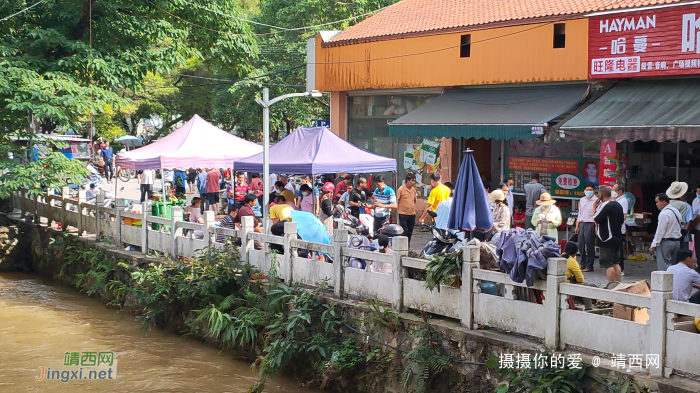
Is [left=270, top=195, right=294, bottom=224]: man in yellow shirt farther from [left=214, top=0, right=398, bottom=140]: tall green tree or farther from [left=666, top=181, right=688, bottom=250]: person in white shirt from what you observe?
[left=214, top=0, right=398, bottom=140]: tall green tree

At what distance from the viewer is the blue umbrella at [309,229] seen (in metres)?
11.7

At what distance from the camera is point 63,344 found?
12852 millimetres

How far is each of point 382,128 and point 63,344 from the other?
10700 mm

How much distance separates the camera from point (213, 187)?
2050 cm

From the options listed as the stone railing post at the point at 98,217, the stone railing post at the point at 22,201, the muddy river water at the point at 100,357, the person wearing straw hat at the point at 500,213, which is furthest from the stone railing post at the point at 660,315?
the stone railing post at the point at 22,201

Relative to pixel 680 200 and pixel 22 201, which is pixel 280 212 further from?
pixel 22 201

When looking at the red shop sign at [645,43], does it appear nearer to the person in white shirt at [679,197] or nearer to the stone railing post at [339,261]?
the person in white shirt at [679,197]

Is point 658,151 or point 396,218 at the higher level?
point 658,151

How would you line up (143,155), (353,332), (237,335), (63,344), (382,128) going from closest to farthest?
(353,332) < (237,335) < (63,344) < (143,155) < (382,128)

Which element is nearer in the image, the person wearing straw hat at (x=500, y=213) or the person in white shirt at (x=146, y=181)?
the person wearing straw hat at (x=500, y=213)

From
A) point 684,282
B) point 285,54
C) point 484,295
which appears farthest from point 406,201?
point 285,54

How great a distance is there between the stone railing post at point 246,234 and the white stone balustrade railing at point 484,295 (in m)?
0.02

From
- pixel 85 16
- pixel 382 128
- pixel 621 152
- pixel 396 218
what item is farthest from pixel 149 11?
pixel 621 152

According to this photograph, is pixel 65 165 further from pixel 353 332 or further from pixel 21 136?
pixel 353 332
